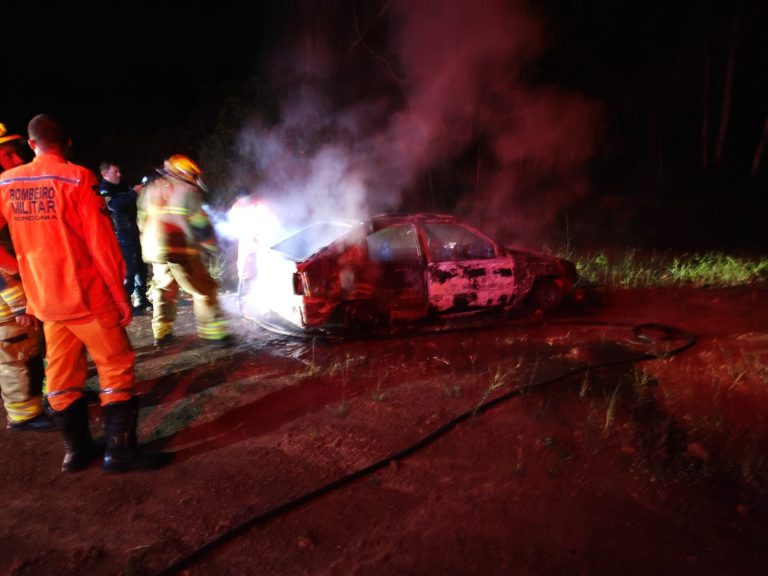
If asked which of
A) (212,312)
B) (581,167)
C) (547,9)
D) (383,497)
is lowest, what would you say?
(383,497)

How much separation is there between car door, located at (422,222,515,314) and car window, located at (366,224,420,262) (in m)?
0.17

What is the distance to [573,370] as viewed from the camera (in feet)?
15.5

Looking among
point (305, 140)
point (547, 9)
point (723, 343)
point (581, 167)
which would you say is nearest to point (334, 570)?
point (723, 343)

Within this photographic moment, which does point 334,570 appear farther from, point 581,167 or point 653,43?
point 653,43

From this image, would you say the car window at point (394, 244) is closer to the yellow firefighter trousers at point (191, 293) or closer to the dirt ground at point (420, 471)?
the dirt ground at point (420, 471)

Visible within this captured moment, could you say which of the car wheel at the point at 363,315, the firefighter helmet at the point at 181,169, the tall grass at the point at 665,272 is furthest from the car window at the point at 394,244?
the tall grass at the point at 665,272

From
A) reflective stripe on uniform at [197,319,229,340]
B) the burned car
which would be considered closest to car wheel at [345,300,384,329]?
the burned car

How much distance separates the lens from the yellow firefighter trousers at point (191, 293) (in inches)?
205

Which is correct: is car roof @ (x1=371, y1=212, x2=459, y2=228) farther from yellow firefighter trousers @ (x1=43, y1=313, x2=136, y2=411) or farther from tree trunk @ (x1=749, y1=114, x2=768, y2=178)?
tree trunk @ (x1=749, y1=114, x2=768, y2=178)

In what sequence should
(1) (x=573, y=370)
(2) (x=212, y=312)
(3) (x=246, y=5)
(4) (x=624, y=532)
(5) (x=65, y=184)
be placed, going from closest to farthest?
(4) (x=624, y=532)
(5) (x=65, y=184)
(1) (x=573, y=370)
(2) (x=212, y=312)
(3) (x=246, y=5)

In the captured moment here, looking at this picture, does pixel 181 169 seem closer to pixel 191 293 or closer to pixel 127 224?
pixel 191 293

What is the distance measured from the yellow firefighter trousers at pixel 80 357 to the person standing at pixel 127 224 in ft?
11.7

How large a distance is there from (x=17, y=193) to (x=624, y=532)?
12.9 ft

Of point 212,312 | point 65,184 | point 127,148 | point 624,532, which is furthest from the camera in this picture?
point 127,148
